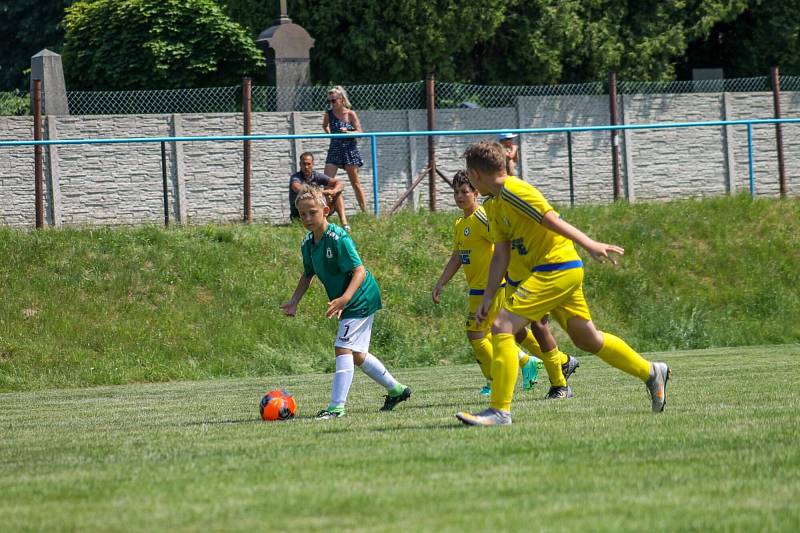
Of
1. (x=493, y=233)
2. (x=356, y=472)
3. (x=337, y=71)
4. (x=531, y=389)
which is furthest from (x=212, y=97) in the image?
(x=356, y=472)

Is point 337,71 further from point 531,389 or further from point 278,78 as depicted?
point 531,389

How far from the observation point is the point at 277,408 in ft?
30.7

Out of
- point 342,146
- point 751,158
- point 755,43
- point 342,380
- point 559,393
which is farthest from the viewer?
point 755,43

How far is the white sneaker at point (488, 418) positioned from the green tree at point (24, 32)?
32698 mm

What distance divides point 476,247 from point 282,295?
755 centimetres

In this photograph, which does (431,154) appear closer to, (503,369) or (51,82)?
(51,82)

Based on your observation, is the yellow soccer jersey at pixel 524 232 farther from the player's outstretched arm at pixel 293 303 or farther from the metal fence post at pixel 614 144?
the metal fence post at pixel 614 144

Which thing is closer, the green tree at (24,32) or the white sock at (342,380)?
the white sock at (342,380)

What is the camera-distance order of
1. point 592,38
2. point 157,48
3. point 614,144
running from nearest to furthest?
1. point 614,144
2. point 157,48
3. point 592,38

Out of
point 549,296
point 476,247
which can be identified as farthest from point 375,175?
point 549,296

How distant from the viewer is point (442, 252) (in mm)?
20000

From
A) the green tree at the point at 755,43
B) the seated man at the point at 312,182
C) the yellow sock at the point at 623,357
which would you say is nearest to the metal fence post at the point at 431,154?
the seated man at the point at 312,182

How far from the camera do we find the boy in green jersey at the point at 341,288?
30.3 ft

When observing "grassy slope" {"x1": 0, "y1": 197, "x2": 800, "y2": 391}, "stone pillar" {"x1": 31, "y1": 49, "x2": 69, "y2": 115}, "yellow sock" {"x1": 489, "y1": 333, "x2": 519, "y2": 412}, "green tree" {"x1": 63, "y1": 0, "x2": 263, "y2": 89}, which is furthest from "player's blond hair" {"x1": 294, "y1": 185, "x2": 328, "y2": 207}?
"green tree" {"x1": 63, "y1": 0, "x2": 263, "y2": 89}
